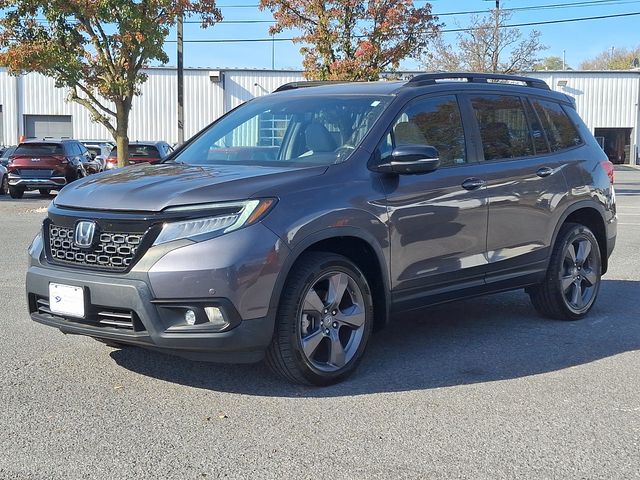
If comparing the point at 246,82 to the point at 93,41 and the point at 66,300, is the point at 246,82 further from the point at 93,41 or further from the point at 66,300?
the point at 66,300

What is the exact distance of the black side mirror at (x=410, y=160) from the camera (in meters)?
4.86

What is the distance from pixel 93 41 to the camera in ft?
61.3

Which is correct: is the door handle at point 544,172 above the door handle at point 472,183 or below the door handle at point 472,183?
above

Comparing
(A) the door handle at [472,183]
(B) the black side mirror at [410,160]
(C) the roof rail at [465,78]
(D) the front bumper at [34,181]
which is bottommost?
(D) the front bumper at [34,181]

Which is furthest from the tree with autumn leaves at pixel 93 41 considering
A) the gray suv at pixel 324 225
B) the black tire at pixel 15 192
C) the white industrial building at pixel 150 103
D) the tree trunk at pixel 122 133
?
the white industrial building at pixel 150 103

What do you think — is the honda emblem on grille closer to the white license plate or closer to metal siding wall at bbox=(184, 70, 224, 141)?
the white license plate

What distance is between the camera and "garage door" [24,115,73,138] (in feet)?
149

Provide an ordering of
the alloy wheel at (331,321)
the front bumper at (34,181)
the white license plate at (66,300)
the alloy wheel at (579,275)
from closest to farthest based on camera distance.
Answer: the white license plate at (66,300) → the alloy wheel at (331,321) → the alloy wheel at (579,275) → the front bumper at (34,181)

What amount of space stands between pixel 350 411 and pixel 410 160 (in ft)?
5.21

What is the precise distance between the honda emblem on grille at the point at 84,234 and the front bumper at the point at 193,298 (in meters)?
0.18

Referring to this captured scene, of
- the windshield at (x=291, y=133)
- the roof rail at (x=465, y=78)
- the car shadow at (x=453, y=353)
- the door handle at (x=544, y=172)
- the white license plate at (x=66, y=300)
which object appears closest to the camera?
the white license plate at (x=66, y=300)

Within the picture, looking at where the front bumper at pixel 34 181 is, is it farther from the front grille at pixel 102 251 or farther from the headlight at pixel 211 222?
the headlight at pixel 211 222

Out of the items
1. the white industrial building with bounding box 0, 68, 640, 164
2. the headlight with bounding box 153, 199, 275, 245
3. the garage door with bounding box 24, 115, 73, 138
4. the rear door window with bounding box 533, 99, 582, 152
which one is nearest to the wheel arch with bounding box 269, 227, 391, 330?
the headlight with bounding box 153, 199, 275, 245

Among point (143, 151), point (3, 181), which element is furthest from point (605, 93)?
point (3, 181)
